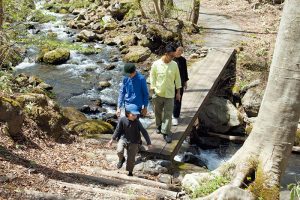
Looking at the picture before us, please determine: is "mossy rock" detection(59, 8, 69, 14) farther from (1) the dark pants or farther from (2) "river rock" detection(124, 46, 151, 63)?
(1) the dark pants

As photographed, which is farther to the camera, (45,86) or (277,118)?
(45,86)

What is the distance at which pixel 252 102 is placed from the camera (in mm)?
13578

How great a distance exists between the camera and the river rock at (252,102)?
531 inches

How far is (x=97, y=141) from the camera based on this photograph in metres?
9.31

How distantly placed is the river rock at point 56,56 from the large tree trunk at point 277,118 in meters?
14.4

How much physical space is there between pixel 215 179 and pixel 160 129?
112 inches

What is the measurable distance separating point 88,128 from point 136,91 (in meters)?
3.54

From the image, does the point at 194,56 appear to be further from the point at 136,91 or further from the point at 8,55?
the point at 136,91

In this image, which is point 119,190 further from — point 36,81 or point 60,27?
point 60,27

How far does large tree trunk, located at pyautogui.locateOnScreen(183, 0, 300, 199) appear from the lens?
5453mm

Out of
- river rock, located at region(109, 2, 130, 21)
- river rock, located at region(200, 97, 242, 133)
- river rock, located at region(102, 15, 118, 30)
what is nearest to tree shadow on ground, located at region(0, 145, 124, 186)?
river rock, located at region(200, 97, 242, 133)

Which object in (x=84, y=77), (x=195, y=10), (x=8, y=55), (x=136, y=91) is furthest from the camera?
(x=195, y=10)

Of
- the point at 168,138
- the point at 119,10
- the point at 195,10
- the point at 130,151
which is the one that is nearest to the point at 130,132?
the point at 130,151

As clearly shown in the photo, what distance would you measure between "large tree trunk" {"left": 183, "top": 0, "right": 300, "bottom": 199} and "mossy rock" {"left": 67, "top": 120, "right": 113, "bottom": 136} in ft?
15.6
